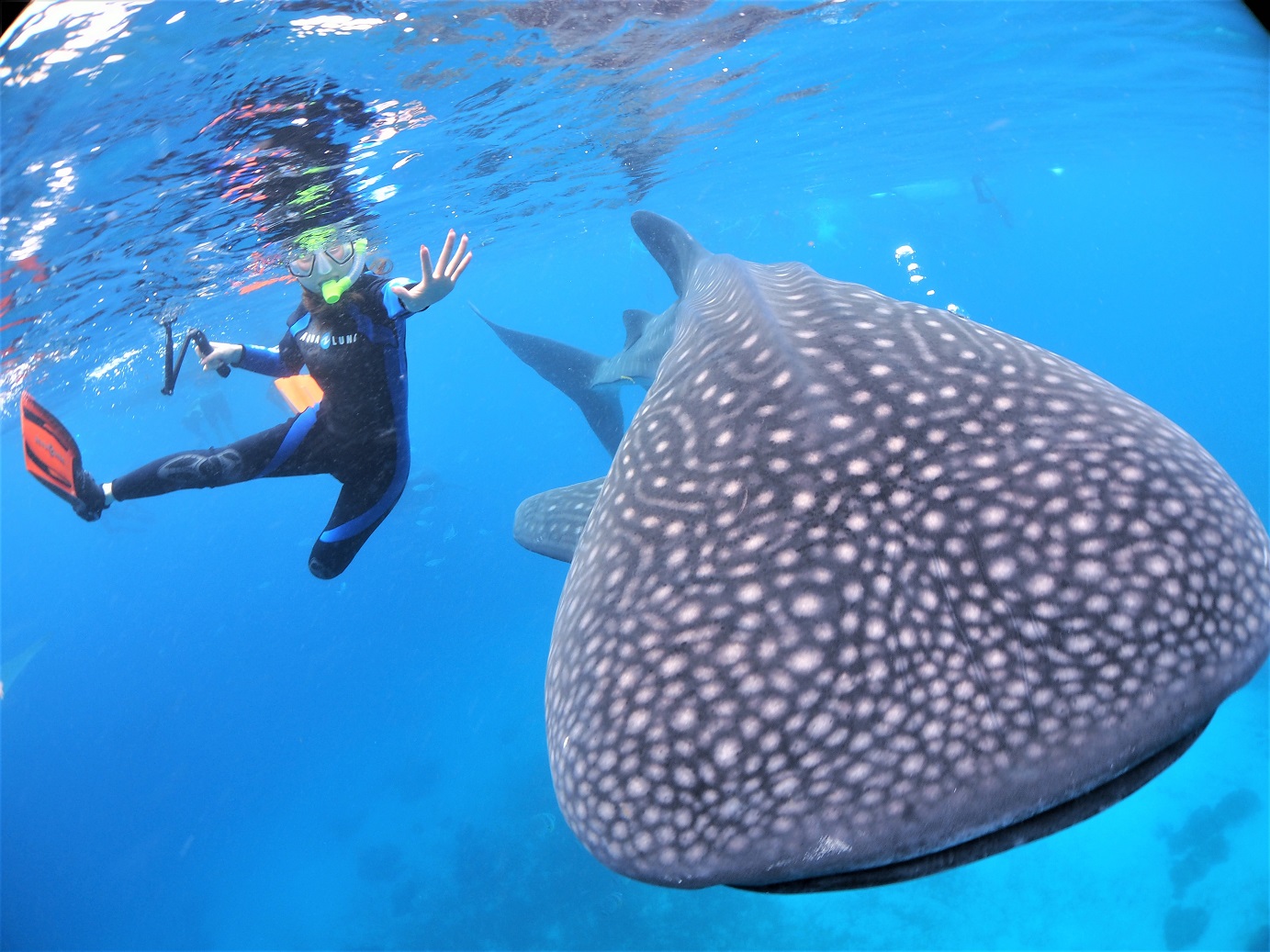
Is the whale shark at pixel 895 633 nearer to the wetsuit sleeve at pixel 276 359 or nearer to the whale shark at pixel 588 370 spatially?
the wetsuit sleeve at pixel 276 359

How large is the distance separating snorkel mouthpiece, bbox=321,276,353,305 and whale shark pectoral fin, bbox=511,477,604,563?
2.99m

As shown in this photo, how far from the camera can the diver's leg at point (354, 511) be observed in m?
6.97

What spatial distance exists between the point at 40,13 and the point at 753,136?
18.1 m

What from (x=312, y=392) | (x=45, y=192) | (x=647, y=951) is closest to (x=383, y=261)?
(x=312, y=392)

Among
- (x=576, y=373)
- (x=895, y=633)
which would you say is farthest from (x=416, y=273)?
(x=895, y=633)

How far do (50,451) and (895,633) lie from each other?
24.9ft

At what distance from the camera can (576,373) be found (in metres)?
9.62

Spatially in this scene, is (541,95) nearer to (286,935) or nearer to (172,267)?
(172,267)

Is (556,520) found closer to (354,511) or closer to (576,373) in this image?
(354,511)

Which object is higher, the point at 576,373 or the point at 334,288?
the point at 334,288

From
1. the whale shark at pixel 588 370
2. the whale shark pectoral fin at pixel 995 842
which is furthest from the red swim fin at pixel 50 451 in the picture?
the whale shark pectoral fin at pixel 995 842

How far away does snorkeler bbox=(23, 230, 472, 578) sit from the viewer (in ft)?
20.4

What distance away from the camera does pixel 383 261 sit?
271 inches

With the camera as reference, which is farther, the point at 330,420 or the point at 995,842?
the point at 330,420
